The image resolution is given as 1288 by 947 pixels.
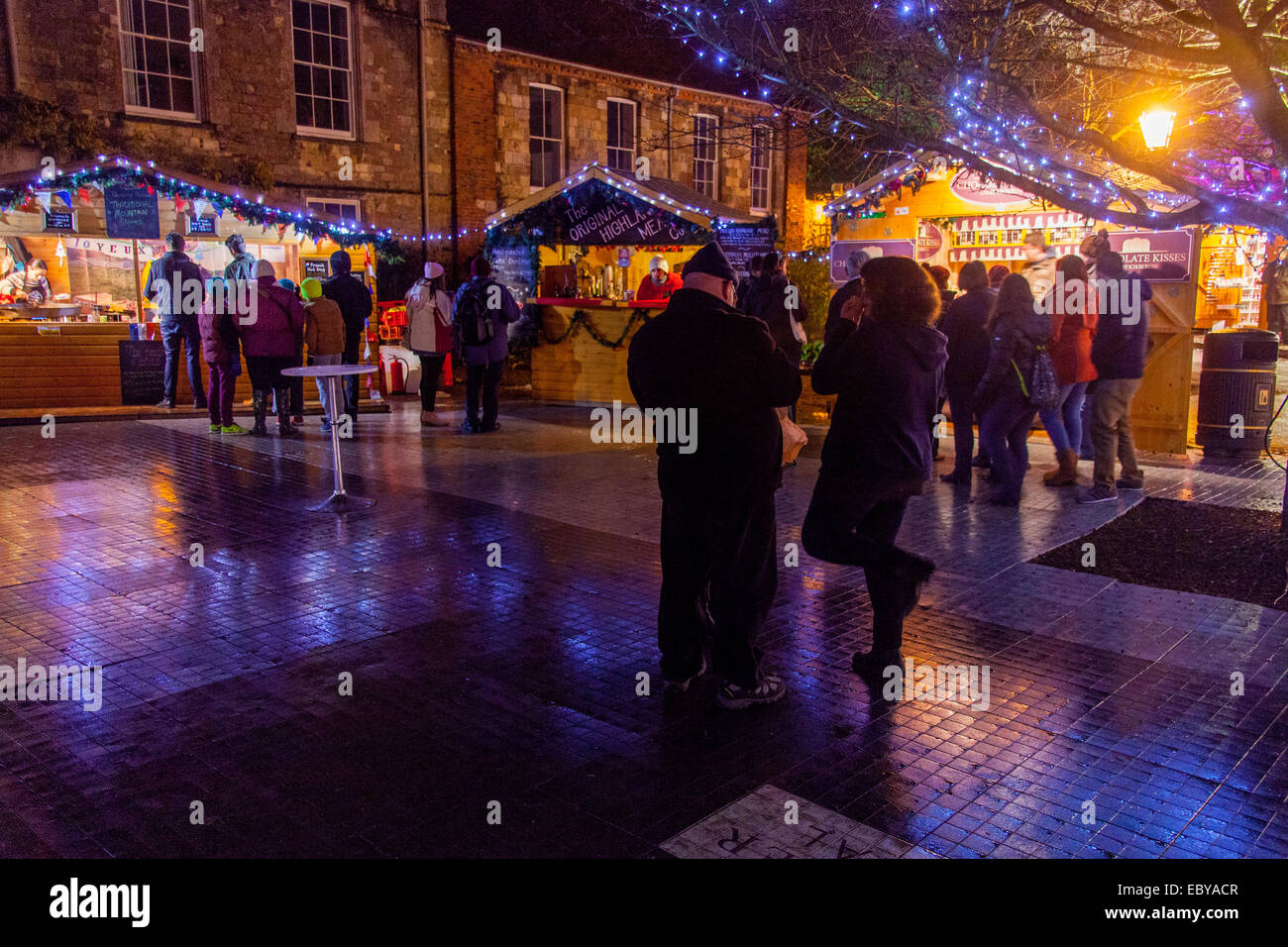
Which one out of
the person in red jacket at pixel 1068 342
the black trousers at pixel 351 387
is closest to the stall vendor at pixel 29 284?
the black trousers at pixel 351 387

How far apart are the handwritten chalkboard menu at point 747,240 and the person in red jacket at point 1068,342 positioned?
196 inches

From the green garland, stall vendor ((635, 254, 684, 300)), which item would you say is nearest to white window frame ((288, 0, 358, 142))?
the green garland

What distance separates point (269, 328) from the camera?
36.5ft

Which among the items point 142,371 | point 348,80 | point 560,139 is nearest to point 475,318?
point 142,371

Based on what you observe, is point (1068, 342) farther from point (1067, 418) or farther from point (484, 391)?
point (484, 391)

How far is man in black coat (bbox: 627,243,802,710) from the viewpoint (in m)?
4.06

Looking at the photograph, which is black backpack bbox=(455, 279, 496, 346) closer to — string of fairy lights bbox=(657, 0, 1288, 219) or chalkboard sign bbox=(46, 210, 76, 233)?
string of fairy lights bbox=(657, 0, 1288, 219)

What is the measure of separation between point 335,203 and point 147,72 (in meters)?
3.45

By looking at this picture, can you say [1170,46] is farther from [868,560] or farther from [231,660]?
[231,660]

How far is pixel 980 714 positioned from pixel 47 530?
6.52 m

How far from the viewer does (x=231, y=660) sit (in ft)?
15.8

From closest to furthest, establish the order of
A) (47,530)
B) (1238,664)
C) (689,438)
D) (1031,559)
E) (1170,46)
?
(689,438)
(1238,664)
(1170,46)
(1031,559)
(47,530)

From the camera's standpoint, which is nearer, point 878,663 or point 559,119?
point 878,663

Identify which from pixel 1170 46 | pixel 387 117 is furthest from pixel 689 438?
pixel 387 117
